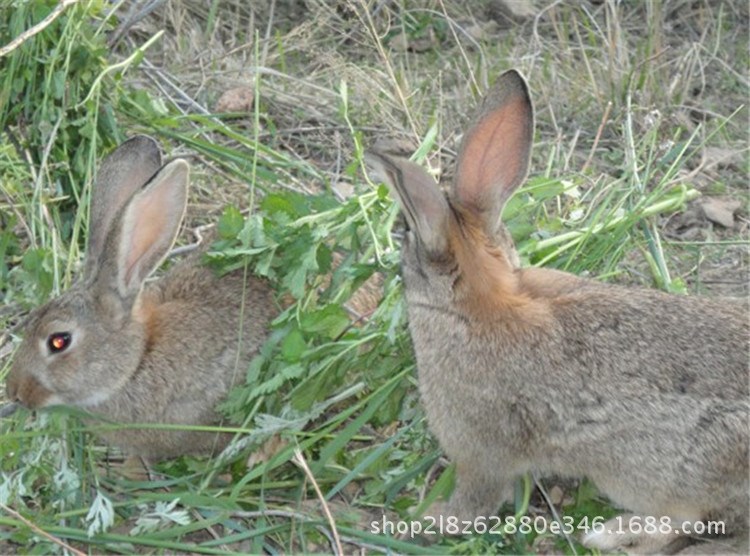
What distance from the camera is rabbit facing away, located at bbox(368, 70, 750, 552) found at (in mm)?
4152

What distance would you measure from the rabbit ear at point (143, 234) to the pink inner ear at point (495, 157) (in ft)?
2.97

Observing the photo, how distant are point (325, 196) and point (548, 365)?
109 centimetres

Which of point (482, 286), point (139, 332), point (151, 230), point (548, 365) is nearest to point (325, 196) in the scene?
point (151, 230)

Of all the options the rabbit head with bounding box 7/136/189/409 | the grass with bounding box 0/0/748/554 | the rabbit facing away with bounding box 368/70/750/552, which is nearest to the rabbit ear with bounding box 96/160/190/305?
the rabbit head with bounding box 7/136/189/409

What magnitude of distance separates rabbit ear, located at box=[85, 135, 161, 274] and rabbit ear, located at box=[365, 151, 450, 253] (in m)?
1.00

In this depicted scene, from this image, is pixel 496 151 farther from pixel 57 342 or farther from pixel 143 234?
pixel 57 342

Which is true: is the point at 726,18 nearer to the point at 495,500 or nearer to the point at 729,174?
the point at 729,174

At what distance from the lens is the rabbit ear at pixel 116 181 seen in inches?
190

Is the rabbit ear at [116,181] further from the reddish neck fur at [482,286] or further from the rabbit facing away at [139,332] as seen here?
the reddish neck fur at [482,286]

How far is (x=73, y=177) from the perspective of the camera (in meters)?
5.57

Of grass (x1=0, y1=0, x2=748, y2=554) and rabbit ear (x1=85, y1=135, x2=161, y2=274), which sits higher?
rabbit ear (x1=85, y1=135, x2=161, y2=274)

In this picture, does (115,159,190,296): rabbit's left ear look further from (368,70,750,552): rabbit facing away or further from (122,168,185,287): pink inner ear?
(368,70,750,552): rabbit facing away

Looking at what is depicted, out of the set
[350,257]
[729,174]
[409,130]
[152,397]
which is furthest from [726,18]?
[152,397]

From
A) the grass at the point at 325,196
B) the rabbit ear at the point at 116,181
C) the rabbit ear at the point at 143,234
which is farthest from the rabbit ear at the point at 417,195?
the rabbit ear at the point at 116,181
